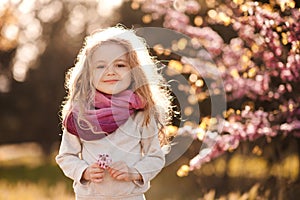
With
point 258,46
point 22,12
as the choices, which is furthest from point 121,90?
Result: point 22,12

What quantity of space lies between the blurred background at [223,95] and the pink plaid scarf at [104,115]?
2.82 feet

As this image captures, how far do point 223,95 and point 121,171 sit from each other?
3056 millimetres

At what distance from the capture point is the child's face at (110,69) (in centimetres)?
327

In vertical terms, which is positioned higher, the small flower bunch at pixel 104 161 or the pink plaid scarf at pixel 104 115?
the pink plaid scarf at pixel 104 115

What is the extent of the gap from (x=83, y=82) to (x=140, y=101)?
0.25m

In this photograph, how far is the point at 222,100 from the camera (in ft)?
20.5

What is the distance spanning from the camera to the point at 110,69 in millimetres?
3277

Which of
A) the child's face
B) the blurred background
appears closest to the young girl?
the child's face

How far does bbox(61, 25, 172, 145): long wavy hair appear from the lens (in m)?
3.30

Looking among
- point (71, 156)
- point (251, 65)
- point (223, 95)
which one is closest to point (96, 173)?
point (71, 156)

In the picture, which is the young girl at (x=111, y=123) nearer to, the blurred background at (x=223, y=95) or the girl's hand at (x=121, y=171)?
the girl's hand at (x=121, y=171)

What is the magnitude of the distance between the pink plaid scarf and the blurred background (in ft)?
2.82

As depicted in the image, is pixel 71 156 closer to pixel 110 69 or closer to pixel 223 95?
pixel 110 69

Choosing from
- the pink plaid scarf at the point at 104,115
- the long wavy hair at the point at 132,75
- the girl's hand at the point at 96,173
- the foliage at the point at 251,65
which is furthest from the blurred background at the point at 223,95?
the girl's hand at the point at 96,173
